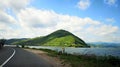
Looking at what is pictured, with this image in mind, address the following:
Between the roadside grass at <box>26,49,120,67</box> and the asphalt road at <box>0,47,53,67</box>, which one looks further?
the roadside grass at <box>26,49,120,67</box>

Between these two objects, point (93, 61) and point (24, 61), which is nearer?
point (24, 61)

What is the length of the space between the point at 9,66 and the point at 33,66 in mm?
1441

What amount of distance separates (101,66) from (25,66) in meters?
5.12

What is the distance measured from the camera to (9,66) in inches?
472

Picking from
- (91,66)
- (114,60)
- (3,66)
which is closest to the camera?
(3,66)

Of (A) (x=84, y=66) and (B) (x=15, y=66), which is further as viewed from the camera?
(A) (x=84, y=66)

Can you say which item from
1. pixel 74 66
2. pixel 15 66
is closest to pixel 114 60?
pixel 74 66

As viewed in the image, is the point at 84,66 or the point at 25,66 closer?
the point at 25,66

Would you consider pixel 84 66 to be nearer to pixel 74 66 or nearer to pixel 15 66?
pixel 74 66

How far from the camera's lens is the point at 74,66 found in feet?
43.5

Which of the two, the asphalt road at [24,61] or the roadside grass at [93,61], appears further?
the roadside grass at [93,61]

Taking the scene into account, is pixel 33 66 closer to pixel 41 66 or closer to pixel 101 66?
pixel 41 66

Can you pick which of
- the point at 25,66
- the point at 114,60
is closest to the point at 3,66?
the point at 25,66

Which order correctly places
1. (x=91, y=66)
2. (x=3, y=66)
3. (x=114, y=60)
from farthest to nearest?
(x=114, y=60) < (x=91, y=66) < (x=3, y=66)
